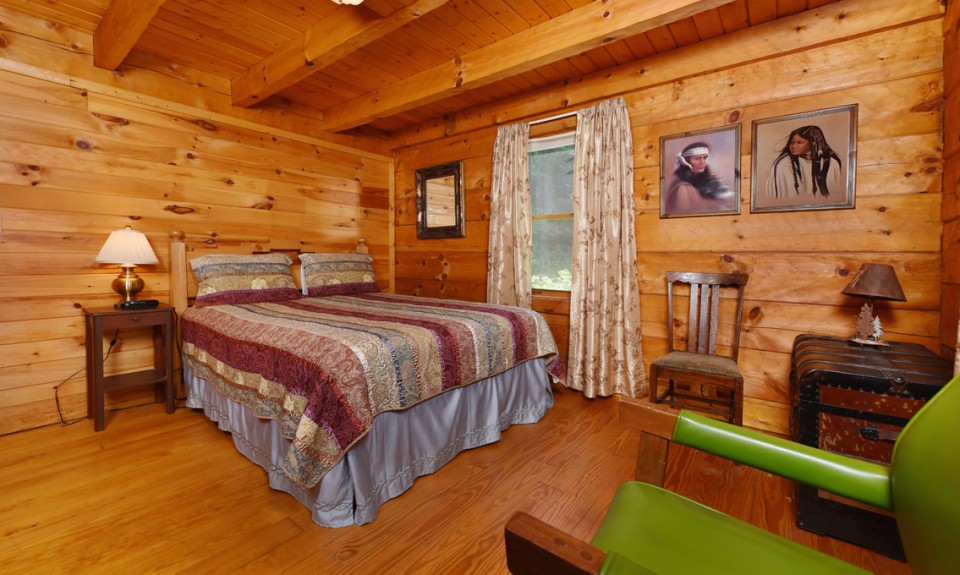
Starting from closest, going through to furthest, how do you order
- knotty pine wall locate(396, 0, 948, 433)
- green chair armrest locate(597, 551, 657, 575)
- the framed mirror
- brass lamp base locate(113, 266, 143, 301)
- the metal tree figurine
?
green chair armrest locate(597, 551, 657, 575) → the metal tree figurine → knotty pine wall locate(396, 0, 948, 433) → brass lamp base locate(113, 266, 143, 301) → the framed mirror

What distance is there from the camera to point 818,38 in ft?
7.26

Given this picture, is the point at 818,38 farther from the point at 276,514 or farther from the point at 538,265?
the point at 276,514

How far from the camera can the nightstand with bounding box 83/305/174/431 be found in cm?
239

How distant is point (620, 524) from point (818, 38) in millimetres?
2701

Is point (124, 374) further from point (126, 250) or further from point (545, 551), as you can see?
point (545, 551)

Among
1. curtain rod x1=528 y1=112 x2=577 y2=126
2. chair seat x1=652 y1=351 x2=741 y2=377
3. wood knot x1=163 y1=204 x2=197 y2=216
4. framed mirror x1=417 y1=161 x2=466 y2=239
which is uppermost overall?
curtain rod x1=528 y1=112 x2=577 y2=126

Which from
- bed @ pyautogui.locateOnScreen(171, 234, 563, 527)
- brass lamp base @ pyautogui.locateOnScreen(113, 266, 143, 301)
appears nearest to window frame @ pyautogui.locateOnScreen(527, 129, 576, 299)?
bed @ pyautogui.locateOnScreen(171, 234, 563, 527)

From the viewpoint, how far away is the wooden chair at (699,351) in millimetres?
2199

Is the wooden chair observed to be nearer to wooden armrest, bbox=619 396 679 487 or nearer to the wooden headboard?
wooden armrest, bbox=619 396 679 487

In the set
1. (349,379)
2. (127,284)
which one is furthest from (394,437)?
(127,284)

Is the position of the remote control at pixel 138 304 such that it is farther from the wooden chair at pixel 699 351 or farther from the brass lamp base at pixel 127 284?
the wooden chair at pixel 699 351

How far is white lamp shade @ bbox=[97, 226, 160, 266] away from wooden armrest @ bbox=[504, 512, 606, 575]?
2923mm

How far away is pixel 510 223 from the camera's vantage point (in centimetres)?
339

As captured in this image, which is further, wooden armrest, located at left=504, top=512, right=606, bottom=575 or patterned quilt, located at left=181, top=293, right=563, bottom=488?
patterned quilt, located at left=181, top=293, right=563, bottom=488
